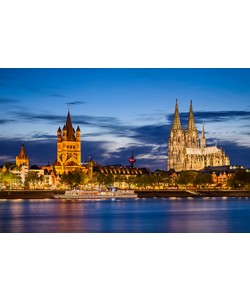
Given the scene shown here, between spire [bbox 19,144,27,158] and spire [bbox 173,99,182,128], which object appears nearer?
spire [bbox 19,144,27,158]

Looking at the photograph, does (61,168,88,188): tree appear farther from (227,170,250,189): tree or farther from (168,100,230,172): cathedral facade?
(168,100,230,172): cathedral facade

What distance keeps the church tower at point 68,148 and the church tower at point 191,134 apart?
19.1 m

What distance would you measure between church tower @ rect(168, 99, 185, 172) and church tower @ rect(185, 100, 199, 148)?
149 cm

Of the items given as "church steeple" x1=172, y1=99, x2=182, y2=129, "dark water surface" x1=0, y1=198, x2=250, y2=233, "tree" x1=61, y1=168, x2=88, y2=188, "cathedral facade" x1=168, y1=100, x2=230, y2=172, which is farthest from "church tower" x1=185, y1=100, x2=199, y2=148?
"dark water surface" x1=0, y1=198, x2=250, y2=233

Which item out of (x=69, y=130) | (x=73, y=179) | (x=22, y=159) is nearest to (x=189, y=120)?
(x=69, y=130)

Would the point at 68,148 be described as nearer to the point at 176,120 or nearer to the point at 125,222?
the point at 176,120

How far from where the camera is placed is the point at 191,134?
92.9 m

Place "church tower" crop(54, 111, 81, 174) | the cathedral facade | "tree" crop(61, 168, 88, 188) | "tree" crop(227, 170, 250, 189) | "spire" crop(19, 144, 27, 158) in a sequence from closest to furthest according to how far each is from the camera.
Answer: "tree" crop(227, 170, 250, 189)
"tree" crop(61, 168, 88, 188)
"spire" crop(19, 144, 27, 158)
"church tower" crop(54, 111, 81, 174)
the cathedral facade

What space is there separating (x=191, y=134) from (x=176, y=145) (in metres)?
3.32

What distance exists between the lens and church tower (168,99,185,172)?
→ 90688 millimetres
